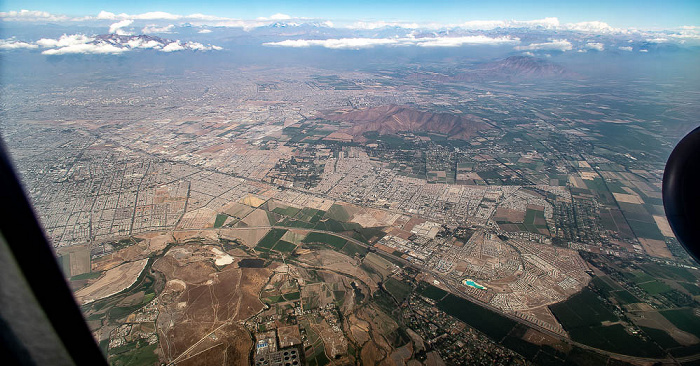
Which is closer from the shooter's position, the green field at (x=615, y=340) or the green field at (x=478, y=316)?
the green field at (x=615, y=340)

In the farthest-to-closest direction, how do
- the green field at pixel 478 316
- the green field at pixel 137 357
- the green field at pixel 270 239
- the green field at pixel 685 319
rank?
the green field at pixel 270 239
the green field at pixel 478 316
the green field at pixel 685 319
the green field at pixel 137 357

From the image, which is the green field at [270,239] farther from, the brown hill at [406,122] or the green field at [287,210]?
the brown hill at [406,122]

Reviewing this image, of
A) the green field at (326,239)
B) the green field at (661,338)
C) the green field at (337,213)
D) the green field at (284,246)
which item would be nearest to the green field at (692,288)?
the green field at (661,338)

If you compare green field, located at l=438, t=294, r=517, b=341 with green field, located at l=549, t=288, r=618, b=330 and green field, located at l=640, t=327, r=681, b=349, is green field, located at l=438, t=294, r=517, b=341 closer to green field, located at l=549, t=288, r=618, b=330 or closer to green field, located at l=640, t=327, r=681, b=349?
green field, located at l=549, t=288, r=618, b=330

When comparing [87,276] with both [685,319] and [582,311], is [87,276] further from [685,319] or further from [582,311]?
[685,319]

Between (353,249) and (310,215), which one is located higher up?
(310,215)

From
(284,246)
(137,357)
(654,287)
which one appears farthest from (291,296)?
(654,287)

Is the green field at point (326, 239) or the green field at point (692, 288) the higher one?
the green field at point (326, 239)
